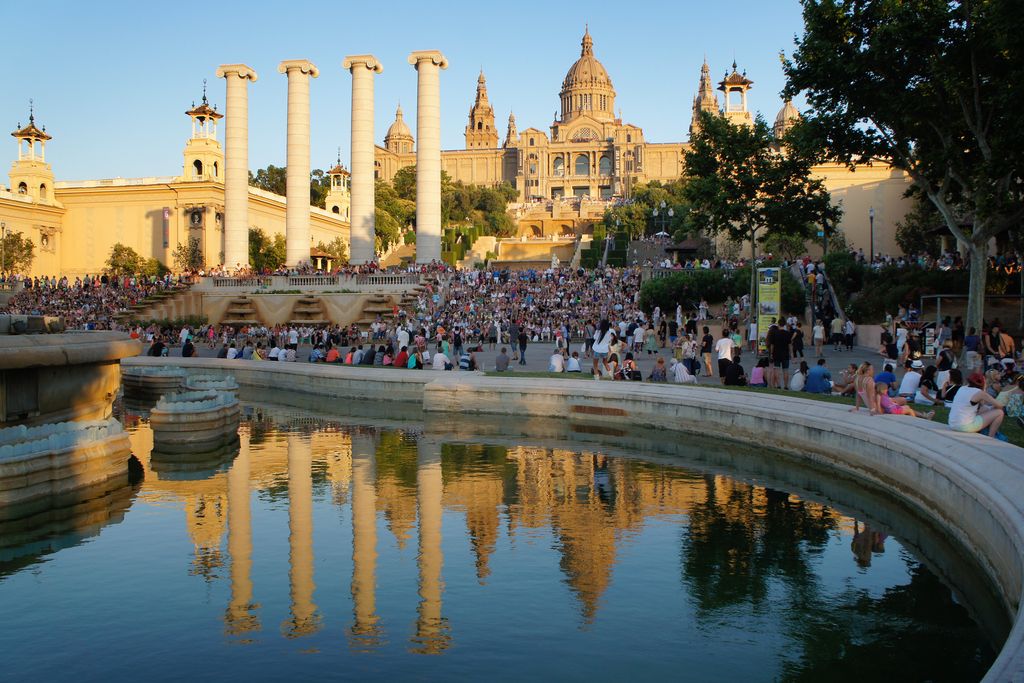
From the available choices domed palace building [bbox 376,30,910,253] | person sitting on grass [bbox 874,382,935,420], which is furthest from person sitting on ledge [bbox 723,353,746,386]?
domed palace building [bbox 376,30,910,253]

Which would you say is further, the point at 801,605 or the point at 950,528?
the point at 950,528

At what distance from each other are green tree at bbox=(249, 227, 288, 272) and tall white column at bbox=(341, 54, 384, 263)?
70.6 ft

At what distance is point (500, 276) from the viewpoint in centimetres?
4844

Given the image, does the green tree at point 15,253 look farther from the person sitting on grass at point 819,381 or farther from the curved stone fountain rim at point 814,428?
the person sitting on grass at point 819,381

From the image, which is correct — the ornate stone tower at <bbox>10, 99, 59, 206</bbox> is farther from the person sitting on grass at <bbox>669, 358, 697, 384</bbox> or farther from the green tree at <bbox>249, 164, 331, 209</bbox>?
the person sitting on grass at <bbox>669, 358, 697, 384</bbox>

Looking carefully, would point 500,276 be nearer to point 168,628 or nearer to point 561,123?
point 168,628

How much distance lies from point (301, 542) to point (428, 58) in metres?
44.2

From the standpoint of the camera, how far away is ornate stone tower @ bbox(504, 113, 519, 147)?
17468cm

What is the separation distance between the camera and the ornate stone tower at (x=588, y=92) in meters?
179

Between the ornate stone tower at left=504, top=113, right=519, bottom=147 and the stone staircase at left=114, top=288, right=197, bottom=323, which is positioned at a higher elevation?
the ornate stone tower at left=504, top=113, right=519, bottom=147

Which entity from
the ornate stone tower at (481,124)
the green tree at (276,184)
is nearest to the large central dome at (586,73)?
the ornate stone tower at (481,124)

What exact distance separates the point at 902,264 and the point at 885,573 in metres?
28.0

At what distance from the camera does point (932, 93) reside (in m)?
23.4

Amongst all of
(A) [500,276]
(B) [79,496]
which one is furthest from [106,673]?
(A) [500,276]
